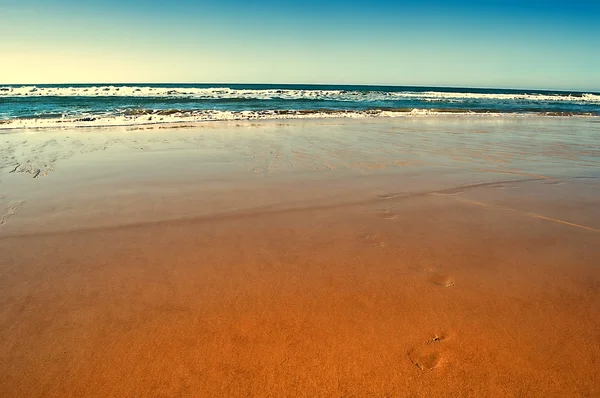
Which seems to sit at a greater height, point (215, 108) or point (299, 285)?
point (215, 108)

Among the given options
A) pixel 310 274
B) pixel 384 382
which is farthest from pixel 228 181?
pixel 384 382

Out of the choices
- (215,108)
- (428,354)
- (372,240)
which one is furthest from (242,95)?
(428,354)

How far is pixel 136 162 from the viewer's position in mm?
6586

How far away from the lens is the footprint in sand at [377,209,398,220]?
3.87 m

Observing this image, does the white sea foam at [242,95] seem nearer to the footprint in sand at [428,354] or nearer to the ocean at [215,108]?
the ocean at [215,108]

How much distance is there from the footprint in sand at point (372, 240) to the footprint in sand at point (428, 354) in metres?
1.24

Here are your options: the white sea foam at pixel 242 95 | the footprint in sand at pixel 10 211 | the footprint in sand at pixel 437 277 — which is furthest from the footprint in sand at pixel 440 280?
the white sea foam at pixel 242 95

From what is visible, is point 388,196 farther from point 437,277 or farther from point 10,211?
point 10,211

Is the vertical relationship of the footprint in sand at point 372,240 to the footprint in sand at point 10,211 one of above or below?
below

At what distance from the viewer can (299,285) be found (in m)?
2.59

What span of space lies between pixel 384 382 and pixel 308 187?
345cm

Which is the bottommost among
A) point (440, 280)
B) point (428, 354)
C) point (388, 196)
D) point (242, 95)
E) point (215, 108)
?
point (428, 354)

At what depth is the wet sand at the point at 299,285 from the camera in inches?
70.9

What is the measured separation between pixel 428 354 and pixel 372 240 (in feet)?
4.79
